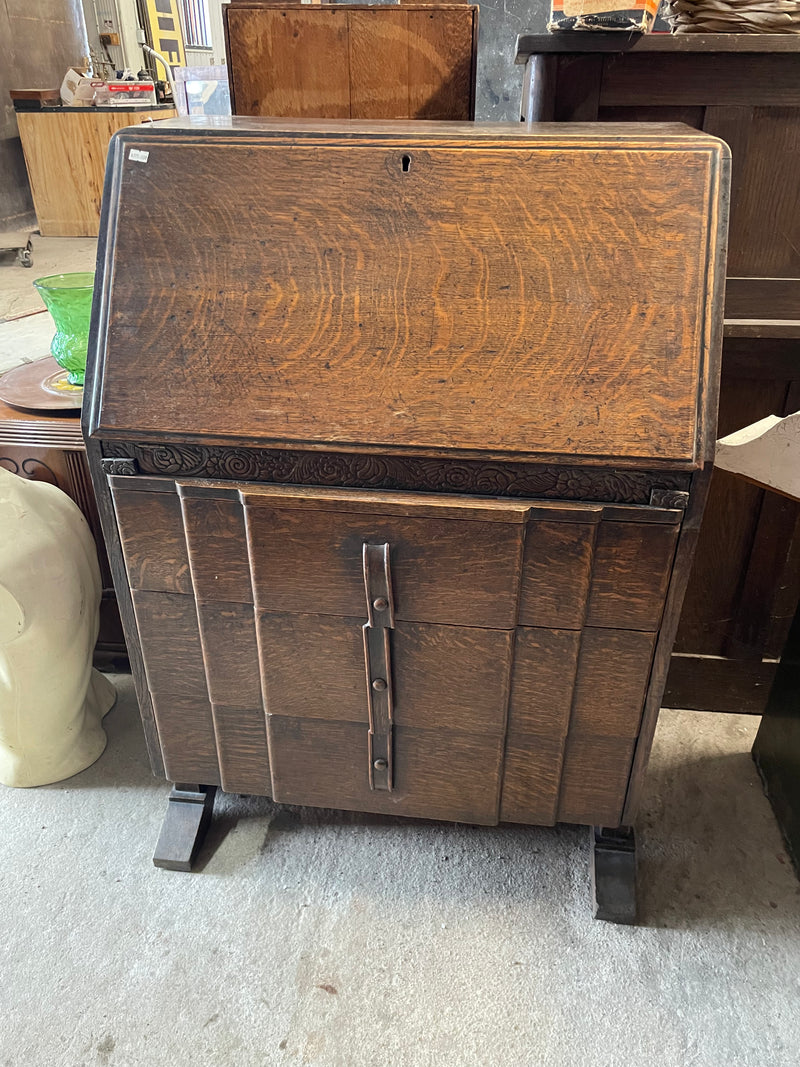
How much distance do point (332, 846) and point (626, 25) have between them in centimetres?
153

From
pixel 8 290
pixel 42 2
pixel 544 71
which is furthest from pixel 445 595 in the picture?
pixel 42 2

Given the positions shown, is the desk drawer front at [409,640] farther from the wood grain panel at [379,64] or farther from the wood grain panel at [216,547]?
the wood grain panel at [379,64]

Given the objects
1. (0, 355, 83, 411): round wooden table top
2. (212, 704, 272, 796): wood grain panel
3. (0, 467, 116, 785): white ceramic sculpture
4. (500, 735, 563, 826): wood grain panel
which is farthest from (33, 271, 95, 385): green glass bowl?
(500, 735, 563, 826): wood grain panel

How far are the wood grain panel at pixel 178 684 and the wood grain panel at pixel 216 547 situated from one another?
71 mm

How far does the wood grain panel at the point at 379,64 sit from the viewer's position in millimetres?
1622

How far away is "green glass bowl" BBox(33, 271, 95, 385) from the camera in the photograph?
1.57 m

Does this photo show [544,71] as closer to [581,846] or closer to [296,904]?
[581,846]

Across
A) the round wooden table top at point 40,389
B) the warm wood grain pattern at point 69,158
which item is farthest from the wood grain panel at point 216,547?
the warm wood grain pattern at point 69,158

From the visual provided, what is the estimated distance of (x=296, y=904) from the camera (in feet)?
4.54

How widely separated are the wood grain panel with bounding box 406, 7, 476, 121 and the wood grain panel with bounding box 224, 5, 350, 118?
0.15 m

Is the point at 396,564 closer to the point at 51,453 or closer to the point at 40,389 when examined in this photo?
the point at 51,453

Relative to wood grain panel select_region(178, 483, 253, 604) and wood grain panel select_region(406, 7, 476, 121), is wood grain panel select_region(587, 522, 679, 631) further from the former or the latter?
wood grain panel select_region(406, 7, 476, 121)

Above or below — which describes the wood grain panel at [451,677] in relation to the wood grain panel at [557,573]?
below

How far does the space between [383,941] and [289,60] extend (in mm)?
1748
